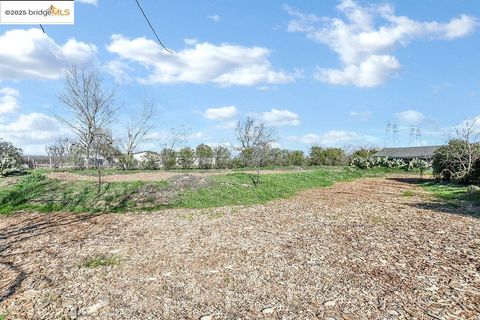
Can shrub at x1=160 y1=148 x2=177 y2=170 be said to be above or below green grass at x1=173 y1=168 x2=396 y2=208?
above

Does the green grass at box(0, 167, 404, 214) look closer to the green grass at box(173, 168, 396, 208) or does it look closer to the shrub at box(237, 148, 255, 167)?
the green grass at box(173, 168, 396, 208)

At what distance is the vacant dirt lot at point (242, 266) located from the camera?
151 inches

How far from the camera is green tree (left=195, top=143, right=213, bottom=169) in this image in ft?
91.9

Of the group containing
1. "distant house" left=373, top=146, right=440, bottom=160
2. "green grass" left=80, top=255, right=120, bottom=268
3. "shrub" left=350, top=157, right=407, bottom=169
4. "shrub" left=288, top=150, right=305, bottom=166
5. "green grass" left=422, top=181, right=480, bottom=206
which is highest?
"distant house" left=373, top=146, right=440, bottom=160

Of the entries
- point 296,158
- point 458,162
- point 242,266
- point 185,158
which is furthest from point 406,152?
point 242,266

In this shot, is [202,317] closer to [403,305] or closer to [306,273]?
[306,273]

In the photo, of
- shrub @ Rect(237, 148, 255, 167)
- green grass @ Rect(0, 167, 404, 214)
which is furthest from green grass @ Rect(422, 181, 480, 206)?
shrub @ Rect(237, 148, 255, 167)

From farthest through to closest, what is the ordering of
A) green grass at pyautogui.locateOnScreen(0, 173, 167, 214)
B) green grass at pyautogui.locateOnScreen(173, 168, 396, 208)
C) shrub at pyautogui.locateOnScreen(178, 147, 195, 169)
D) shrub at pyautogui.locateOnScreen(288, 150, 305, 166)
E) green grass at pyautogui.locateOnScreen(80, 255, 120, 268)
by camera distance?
shrub at pyautogui.locateOnScreen(288, 150, 305, 166), shrub at pyautogui.locateOnScreen(178, 147, 195, 169), green grass at pyautogui.locateOnScreen(173, 168, 396, 208), green grass at pyautogui.locateOnScreen(0, 173, 167, 214), green grass at pyautogui.locateOnScreen(80, 255, 120, 268)

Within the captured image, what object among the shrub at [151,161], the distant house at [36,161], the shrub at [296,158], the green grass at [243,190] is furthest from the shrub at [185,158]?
the distant house at [36,161]

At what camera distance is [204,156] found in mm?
28062

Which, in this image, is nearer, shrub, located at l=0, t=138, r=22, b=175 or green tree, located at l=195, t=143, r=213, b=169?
shrub, located at l=0, t=138, r=22, b=175

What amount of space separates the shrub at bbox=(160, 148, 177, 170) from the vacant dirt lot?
17899 millimetres

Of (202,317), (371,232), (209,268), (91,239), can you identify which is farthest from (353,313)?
(91,239)

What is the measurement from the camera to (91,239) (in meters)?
6.90
